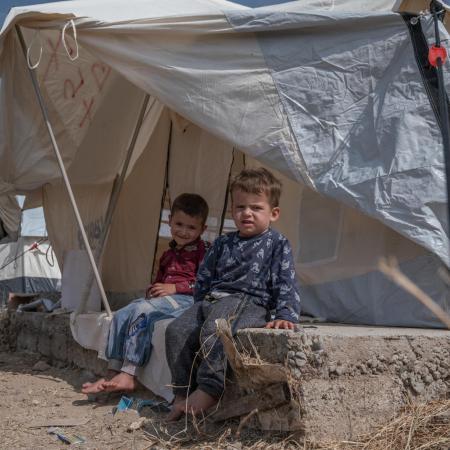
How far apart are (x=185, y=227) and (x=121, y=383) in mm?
1077

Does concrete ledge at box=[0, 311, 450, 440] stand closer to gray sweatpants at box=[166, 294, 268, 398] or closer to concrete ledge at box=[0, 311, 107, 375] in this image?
gray sweatpants at box=[166, 294, 268, 398]

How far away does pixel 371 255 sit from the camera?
3.67m

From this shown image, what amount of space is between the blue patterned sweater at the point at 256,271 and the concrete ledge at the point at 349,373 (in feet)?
0.90

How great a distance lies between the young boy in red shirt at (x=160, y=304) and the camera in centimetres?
367

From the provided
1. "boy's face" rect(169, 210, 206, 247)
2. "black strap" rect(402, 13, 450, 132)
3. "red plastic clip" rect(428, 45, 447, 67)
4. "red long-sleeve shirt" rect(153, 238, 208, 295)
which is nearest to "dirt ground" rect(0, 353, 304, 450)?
"red long-sleeve shirt" rect(153, 238, 208, 295)

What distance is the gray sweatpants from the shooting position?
2.88 meters

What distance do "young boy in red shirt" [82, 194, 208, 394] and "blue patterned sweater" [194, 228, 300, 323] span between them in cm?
57

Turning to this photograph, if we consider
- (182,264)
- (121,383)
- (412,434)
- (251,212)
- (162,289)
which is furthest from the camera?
(182,264)

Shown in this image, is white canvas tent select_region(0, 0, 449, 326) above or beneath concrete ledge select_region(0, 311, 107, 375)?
above

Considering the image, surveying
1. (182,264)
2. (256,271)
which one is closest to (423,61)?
(256,271)

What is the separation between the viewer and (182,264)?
14.0 ft

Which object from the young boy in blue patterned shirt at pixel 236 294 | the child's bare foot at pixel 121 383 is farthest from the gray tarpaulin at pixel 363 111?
the child's bare foot at pixel 121 383

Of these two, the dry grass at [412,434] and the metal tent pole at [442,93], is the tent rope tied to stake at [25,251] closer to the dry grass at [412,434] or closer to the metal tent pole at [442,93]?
the metal tent pole at [442,93]

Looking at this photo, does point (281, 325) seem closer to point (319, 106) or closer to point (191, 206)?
point (319, 106)
